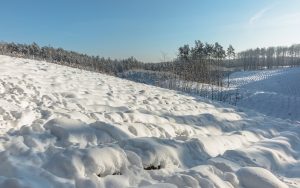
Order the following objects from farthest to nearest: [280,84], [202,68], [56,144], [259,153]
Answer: [280,84]
[202,68]
[259,153]
[56,144]

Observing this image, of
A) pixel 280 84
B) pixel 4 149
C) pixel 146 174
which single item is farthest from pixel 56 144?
pixel 280 84

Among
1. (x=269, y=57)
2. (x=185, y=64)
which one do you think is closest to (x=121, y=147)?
(x=185, y=64)

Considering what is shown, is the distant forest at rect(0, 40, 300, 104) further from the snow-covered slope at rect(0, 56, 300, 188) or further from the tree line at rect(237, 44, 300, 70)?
the snow-covered slope at rect(0, 56, 300, 188)

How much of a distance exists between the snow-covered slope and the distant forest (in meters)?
13.0

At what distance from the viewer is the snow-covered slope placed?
4.59 m


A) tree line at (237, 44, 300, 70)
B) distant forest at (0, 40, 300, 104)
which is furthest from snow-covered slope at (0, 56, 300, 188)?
tree line at (237, 44, 300, 70)

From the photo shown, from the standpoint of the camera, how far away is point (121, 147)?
558 cm

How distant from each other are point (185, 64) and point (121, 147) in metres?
39.9

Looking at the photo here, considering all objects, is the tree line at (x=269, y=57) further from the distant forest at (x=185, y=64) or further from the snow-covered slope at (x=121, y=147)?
the snow-covered slope at (x=121, y=147)

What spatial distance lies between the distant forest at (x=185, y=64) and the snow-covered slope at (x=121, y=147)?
42.7 ft

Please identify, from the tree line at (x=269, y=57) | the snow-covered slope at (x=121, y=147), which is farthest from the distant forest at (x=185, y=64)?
the snow-covered slope at (x=121, y=147)

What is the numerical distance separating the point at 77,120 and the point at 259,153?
10.9ft

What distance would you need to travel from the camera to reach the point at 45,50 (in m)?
91.1

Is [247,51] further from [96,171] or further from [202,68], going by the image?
[96,171]
